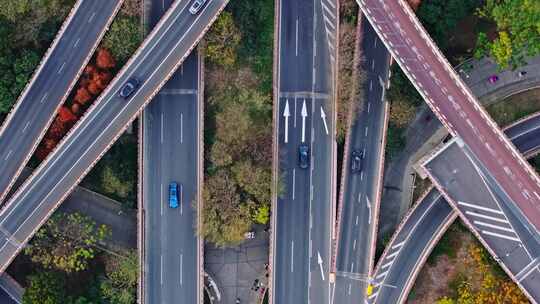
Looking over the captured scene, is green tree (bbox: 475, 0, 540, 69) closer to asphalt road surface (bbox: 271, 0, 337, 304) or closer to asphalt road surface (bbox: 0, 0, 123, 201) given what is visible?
asphalt road surface (bbox: 271, 0, 337, 304)

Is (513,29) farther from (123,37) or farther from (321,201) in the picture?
(123,37)

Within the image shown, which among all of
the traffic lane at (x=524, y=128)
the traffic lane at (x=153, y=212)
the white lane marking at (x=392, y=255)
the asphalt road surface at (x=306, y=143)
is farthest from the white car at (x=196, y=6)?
the traffic lane at (x=524, y=128)

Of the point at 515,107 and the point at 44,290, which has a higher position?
the point at 515,107

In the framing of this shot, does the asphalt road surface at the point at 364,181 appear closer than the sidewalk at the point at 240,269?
Yes

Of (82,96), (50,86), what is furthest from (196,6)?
(50,86)

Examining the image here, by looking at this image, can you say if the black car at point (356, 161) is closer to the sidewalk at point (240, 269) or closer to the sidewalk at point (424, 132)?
the sidewalk at point (424, 132)

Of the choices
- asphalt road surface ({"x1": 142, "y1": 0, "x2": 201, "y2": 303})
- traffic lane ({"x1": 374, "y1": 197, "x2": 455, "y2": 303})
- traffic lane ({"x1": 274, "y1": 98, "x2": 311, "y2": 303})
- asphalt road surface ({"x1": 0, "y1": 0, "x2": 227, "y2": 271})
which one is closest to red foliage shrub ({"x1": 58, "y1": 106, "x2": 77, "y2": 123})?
asphalt road surface ({"x1": 0, "y1": 0, "x2": 227, "y2": 271})
